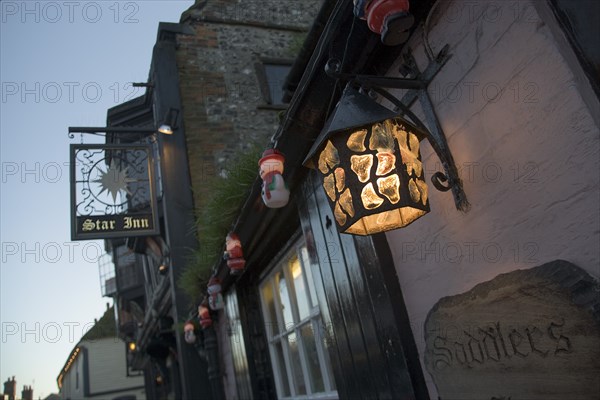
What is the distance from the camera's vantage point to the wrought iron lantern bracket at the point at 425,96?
6.00ft

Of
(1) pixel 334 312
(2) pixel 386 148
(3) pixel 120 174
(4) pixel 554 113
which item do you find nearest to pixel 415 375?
(1) pixel 334 312

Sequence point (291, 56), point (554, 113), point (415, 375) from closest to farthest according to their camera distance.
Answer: point (554, 113) < point (415, 375) < point (291, 56)

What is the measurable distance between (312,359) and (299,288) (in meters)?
0.65

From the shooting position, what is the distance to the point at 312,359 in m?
3.97

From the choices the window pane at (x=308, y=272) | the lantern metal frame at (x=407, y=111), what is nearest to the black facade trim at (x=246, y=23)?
the window pane at (x=308, y=272)

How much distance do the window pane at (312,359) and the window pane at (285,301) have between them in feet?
0.82

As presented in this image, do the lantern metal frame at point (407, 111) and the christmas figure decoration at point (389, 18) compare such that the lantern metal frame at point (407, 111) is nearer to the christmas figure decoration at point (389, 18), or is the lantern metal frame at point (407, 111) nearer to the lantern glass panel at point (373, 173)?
the lantern glass panel at point (373, 173)

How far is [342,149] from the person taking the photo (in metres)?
1.66

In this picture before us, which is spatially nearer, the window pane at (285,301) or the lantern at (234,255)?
the lantern at (234,255)

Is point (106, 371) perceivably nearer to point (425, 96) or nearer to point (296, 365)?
point (296, 365)

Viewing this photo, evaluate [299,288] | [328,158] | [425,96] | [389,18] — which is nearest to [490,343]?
[328,158]

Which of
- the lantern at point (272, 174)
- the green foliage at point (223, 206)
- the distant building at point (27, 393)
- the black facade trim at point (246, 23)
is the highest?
the black facade trim at point (246, 23)

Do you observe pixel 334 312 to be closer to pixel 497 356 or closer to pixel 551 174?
pixel 497 356

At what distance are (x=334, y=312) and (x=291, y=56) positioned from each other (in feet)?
24.7
